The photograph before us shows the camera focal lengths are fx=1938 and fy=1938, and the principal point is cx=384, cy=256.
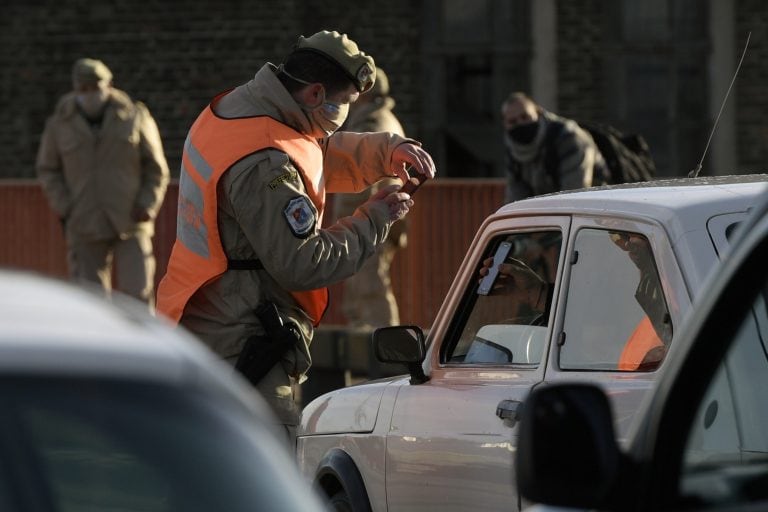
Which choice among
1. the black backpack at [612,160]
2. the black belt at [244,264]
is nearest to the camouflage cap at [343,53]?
the black belt at [244,264]

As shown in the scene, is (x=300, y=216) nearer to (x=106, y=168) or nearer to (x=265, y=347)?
(x=265, y=347)

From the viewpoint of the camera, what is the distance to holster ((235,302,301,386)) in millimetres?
5969

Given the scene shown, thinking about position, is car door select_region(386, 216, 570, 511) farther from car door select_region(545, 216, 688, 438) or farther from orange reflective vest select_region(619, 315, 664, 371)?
orange reflective vest select_region(619, 315, 664, 371)

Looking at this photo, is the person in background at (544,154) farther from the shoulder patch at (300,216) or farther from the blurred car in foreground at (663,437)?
the blurred car in foreground at (663,437)

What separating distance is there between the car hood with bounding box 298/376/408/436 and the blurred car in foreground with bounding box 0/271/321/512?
348 cm

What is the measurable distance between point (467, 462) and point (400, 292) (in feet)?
29.6

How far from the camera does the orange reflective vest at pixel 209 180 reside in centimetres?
595

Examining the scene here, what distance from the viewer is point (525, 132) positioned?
11461 mm

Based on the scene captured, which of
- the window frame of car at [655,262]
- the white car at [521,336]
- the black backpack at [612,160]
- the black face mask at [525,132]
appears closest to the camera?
the window frame of car at [655,262]

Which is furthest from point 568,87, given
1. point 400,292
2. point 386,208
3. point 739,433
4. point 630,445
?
point 630,445

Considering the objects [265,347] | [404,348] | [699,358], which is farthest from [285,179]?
[699,358]

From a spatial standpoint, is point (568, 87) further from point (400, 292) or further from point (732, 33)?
point (400, 292)

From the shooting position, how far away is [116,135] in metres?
13.6

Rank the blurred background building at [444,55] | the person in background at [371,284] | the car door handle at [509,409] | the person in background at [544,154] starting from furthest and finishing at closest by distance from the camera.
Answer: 1. the blurred background building at [444,55]
2. the person in background at [371,284]
3. the person in background at [544,154]
4. the car door handle at [509,409]
